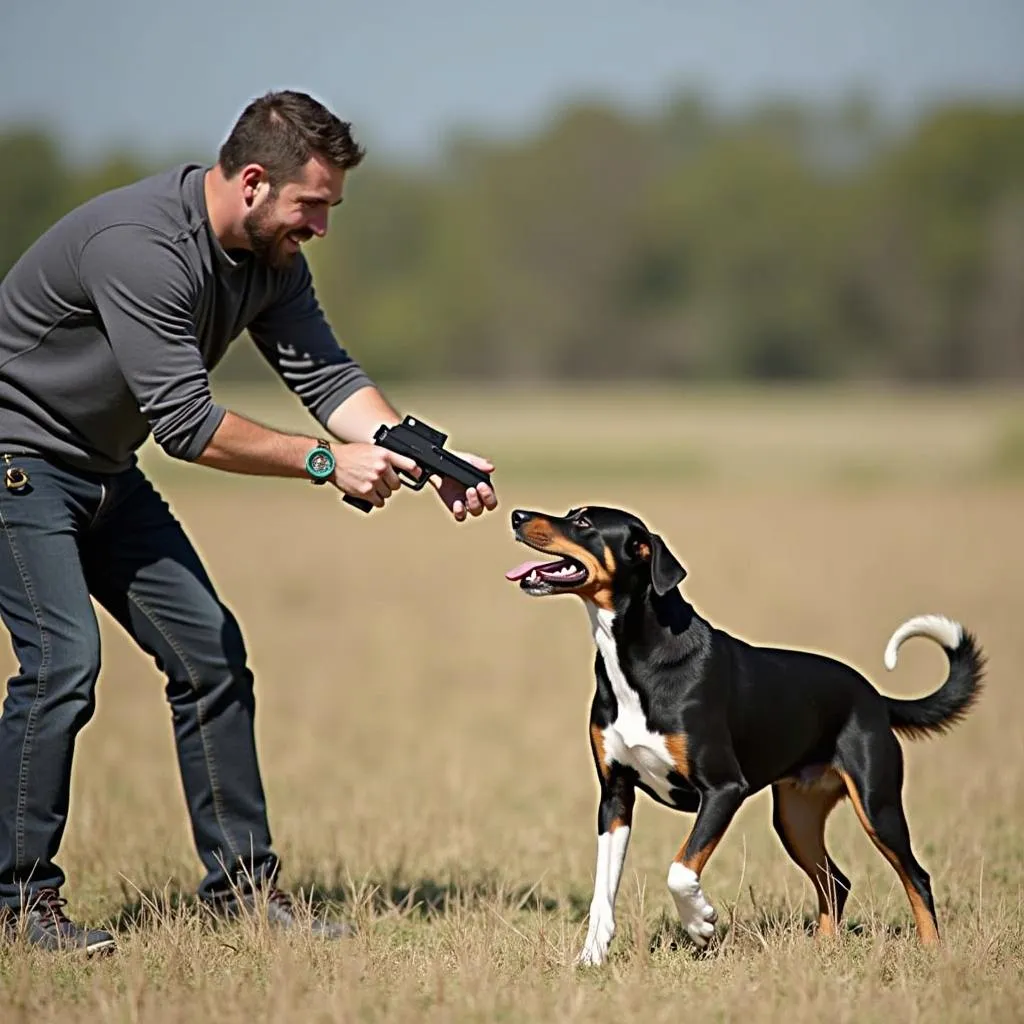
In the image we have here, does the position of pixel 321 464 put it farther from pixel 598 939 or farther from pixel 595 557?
pixel 598 939

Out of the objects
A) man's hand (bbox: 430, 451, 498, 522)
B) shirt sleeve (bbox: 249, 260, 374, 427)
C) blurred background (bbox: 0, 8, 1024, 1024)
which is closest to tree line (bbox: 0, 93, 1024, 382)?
blurred background (bbox: 0, 8, 1024, 1024)

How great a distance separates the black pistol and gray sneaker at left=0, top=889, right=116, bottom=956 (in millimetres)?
1751

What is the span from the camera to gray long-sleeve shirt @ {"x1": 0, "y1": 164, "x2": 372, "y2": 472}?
5.74 m

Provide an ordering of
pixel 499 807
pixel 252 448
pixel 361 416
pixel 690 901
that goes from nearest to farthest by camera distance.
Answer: pixel 690 901 → pixel 252 448 → pixel 361 416 → pixel 499 807

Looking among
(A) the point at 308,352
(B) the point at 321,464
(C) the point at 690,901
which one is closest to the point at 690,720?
(C) the point at 690,901

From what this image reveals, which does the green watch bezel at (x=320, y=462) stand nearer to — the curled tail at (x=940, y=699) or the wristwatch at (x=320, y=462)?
the wristwatch at (x=320, y=462)

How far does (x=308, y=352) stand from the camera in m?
6.80

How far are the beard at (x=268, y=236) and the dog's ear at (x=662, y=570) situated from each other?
1.68 metres

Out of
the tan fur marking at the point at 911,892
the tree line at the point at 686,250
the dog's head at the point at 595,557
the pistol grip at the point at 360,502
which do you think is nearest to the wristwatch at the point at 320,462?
the pistol grip at the point at 360,502

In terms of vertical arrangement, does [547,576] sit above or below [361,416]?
below

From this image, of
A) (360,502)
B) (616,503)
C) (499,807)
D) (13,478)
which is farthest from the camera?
(616,503)

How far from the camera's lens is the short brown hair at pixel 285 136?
583cm

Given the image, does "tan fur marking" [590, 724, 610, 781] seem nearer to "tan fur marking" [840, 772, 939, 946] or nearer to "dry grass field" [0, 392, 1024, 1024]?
"dry grass field" [0, 392, 1024, 1024]

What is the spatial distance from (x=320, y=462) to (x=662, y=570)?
48.8 inches
